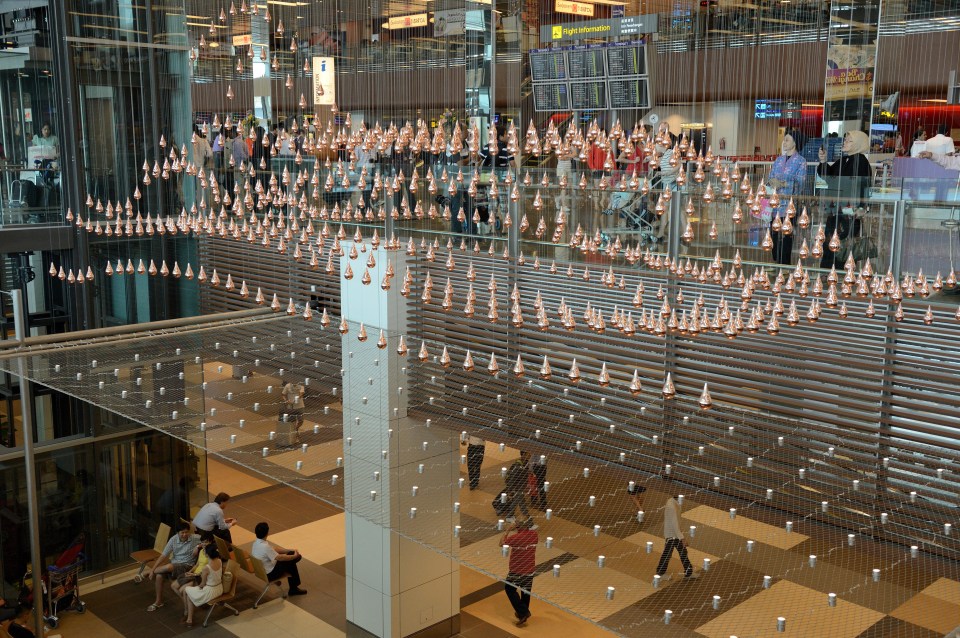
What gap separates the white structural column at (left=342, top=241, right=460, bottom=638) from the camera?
559 cm

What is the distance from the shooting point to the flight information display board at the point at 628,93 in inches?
435

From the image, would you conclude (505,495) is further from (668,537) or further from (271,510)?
(271,510)

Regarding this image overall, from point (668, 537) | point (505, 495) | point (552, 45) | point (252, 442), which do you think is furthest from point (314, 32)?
point (668, 537)

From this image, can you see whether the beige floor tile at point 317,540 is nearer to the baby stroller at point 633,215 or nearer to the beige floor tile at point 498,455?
the baby stroller at point 633,215

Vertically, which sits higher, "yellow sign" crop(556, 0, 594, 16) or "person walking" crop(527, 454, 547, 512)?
"yellow sign" crop(556, 0, 594, 16)

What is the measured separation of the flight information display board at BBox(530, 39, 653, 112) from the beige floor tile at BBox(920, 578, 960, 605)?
24.9 feet

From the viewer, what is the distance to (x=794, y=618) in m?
4.14

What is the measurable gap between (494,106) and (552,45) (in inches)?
75.2

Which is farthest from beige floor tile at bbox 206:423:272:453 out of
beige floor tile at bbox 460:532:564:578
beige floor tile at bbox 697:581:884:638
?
beige floor tile at bbox 697:581:884:638

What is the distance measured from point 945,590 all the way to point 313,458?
378 cm

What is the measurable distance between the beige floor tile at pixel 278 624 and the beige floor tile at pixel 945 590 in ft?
24.5

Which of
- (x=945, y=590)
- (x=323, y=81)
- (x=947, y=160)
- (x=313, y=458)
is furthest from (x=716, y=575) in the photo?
(x=323, y=81)

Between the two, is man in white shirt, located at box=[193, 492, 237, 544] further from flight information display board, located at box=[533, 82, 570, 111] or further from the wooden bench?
flight information display board, located at box=[533, 82, 570, 111]

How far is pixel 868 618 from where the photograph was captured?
4.07 metres
